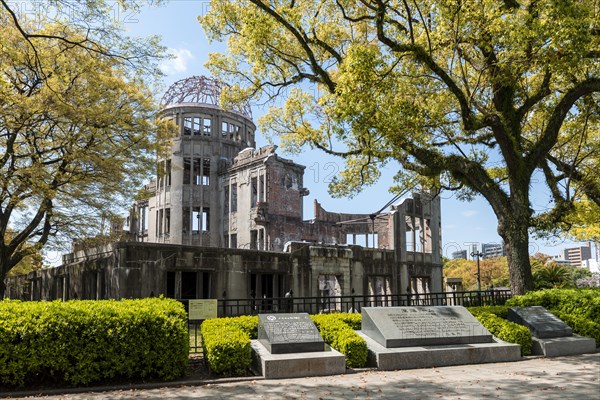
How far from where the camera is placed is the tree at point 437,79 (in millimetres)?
14398

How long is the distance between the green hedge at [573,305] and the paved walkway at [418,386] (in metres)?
2.83

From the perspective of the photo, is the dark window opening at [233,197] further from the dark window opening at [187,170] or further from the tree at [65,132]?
the tree at [65,132]

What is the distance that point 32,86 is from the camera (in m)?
22.7

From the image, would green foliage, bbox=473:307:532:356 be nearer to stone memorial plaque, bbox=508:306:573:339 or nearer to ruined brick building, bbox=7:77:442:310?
stone memorial plaque, bbox=508:306:573:339

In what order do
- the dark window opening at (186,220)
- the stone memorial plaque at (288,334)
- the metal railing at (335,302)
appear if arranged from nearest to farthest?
the stone memorial plaque at (288,334), the metal railing at (335,302), the dark window opening at (186,220)

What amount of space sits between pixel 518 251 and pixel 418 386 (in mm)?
8252

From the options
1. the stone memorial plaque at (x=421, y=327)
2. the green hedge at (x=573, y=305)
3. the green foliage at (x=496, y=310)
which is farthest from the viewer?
the green foliage at (x=496, y=310)

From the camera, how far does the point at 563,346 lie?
12.6m

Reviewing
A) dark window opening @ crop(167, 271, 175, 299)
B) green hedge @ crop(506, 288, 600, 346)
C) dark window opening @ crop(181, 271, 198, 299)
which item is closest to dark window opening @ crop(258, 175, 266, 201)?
dark window opening @ crop(181, 271, 198, 299)

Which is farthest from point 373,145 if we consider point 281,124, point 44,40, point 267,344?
point 44,40

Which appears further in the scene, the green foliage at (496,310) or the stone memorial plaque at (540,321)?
the green foliage at (496,310)

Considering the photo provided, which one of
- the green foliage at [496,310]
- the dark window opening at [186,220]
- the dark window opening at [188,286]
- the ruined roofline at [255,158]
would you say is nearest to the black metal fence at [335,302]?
the dark window opening at [188,286]

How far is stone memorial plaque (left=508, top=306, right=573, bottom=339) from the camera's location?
508 inches

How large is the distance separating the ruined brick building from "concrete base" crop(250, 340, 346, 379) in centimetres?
1179
